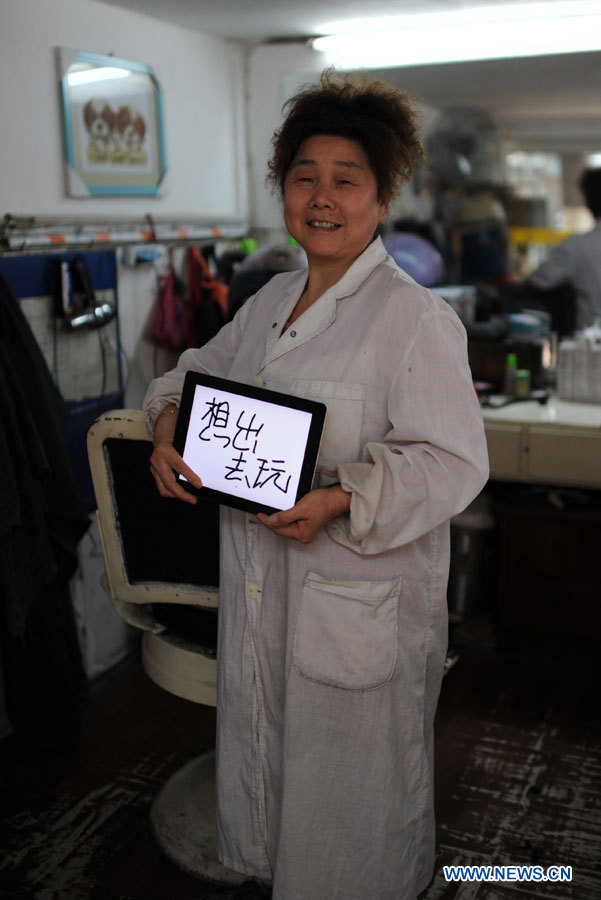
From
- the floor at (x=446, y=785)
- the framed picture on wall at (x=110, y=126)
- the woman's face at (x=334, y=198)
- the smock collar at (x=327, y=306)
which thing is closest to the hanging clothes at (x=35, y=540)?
the floor at (x=446, y=785)

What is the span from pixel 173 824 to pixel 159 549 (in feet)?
2.71

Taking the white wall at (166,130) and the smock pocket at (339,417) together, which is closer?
the smock pocket at (339,417)

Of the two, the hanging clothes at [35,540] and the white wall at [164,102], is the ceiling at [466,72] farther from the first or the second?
the hanging clothes at [35,540]

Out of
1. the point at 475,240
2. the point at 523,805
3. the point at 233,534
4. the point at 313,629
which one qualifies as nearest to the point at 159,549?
the point at 233,534

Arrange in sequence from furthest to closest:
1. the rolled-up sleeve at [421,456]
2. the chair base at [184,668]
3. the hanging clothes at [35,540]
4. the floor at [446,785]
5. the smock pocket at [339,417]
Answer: the hanging clothes at [35,540] → the floor at [446,785] → the chair base at [184,668] → the smock pocket at [339,417] → the rolled-up sleeve at [421,456]

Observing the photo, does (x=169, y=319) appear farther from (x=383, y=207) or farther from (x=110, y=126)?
(x=383, y=207)

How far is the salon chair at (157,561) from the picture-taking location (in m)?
1.90

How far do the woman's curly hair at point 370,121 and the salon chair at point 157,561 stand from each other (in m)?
0.68

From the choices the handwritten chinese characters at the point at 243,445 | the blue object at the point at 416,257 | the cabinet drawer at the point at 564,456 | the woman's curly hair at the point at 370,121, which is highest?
the woman's curly hair at the point at 370,121

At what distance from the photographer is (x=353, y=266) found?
68.0 inches

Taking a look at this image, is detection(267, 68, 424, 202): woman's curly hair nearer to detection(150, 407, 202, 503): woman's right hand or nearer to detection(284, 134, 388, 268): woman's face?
detection(284, 134, 388, 268): woman's face

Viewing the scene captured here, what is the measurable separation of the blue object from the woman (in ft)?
8.32

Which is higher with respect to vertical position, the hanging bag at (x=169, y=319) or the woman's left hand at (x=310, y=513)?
the hanging bag at (x=169, y=319)

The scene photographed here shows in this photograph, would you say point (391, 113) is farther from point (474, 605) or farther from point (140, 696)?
point (474, 605)
